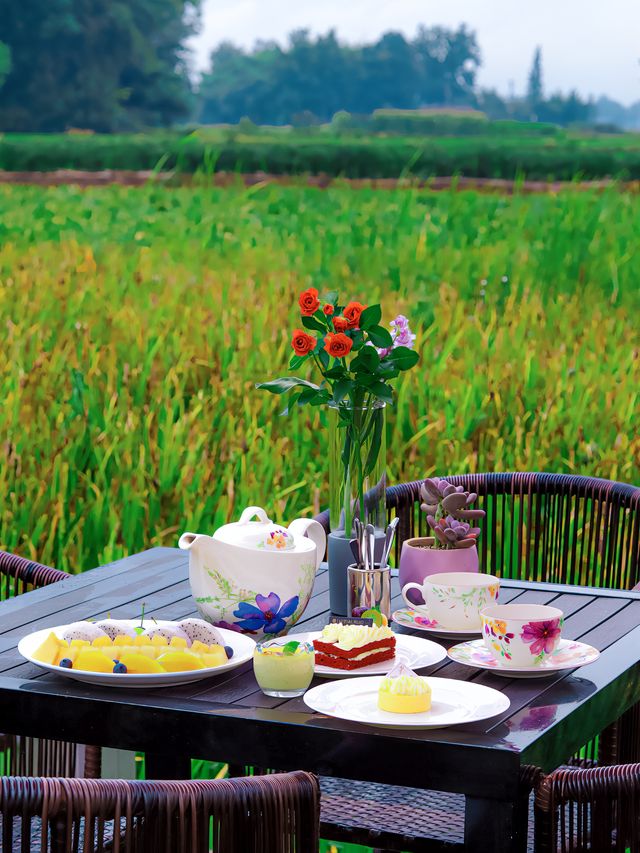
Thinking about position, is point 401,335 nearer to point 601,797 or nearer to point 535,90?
point 601,797

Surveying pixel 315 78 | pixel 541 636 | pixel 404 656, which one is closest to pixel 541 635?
pixel 541 636

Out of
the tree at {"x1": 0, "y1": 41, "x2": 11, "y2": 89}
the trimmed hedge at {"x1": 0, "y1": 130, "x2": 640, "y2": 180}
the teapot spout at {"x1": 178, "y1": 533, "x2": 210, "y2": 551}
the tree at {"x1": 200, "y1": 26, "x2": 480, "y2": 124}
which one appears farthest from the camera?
the tree at {"x1": 0, "y1": 41, "x2": 11, "y2": 89}

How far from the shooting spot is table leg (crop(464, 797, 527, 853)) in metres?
1.46

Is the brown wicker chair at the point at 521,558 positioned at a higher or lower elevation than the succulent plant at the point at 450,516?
lower

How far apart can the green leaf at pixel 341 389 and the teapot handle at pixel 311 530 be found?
195 mm

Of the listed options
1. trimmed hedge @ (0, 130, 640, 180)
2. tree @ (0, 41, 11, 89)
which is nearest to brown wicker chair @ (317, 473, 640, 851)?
trimmed hedge @ (0, 130, 640, 180)

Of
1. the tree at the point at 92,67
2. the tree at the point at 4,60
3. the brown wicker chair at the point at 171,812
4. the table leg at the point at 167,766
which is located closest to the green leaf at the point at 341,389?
the table leg at the point at 167,766

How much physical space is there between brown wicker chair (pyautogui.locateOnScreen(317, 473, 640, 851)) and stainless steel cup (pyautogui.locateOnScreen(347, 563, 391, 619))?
320 mm

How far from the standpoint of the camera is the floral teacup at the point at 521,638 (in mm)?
1680

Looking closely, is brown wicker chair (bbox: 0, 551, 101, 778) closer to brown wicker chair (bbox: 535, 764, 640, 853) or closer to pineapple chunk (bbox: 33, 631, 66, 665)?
pineapple chunk (bbox: 33, 631, 66, 665)

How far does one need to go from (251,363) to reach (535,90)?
1281 cm

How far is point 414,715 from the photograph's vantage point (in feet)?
5.03

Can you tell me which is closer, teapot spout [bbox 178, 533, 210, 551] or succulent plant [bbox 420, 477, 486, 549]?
teapot spout [bbox 178, 533, 210, 551]

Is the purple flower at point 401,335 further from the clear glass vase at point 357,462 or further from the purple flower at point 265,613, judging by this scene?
the purple flower at point 265,613
